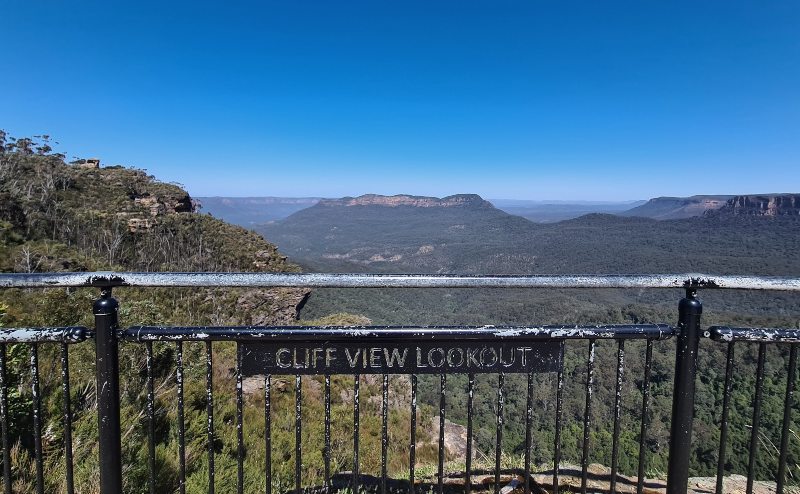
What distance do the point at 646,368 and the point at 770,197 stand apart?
15304 centimetres

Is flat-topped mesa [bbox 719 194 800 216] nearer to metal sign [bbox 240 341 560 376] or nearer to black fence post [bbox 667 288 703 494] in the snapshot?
black fence post [bbox 667 288 703 494]

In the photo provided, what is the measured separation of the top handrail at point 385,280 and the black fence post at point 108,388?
0.47 feet

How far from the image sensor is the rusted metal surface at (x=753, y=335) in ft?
7.67

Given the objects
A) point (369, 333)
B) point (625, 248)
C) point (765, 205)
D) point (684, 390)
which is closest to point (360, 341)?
point (369, 333)

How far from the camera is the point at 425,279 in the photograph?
221cm

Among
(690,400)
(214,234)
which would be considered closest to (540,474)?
(690,400)

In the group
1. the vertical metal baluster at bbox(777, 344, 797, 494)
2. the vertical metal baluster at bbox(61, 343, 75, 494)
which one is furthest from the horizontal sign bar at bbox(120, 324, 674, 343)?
the vertical metal baluster at bbox(777, 344, 797, 494)

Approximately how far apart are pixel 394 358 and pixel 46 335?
5.40 ft

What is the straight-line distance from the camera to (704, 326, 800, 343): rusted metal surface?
7.67 ft

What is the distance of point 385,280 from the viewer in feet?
7.29

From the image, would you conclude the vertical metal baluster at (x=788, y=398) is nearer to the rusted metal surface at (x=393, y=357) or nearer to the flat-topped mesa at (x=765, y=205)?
the rusted metal surface at (x=393, y=357)

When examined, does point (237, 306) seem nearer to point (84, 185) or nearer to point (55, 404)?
point (84, 185)

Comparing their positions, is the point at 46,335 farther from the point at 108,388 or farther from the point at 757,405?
the point at 757,405

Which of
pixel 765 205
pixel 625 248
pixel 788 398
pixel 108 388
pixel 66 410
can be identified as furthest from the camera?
pixel 765 205
